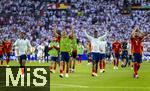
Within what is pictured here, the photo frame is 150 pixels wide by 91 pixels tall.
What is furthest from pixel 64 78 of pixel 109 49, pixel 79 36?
pixel 79 36

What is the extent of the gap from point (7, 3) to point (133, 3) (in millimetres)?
17395

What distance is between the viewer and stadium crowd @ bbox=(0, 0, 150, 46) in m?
78.1

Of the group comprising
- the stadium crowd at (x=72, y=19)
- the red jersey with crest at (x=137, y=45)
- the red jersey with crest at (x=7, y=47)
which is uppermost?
the stadium crowd at (x=72, y=19)

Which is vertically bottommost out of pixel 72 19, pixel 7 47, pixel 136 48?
pixel 7 47

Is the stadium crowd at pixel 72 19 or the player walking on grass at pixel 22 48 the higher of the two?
the stadium crowd at pixel 72 19

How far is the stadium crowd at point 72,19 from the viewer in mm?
78125

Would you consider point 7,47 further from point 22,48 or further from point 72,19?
point 72,19

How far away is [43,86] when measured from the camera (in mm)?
25625

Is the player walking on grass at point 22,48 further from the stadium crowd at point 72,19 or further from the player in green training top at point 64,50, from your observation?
the stadium crowd at point 72,19

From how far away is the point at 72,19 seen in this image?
3204 inches

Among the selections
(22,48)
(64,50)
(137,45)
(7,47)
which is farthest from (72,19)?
(137,45)

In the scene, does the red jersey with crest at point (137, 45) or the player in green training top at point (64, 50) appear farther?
the player in green training top at point (64, 50)

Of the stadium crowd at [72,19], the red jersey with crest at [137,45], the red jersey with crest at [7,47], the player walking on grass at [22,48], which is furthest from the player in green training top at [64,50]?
the stadium crowd at [72,19]

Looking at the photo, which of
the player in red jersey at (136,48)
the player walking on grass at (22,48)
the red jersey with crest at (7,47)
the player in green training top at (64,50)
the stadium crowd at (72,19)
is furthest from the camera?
the stadium crowd at (72,19)
